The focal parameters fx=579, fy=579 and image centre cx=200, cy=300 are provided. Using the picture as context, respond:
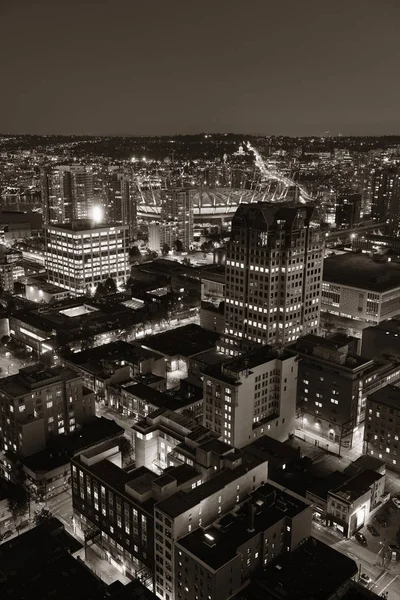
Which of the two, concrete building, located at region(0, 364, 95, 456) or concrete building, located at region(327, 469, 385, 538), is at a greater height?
concrete building, located at region(0, 364, 95, 456)

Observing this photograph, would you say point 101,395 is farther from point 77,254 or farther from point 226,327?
point 77,254

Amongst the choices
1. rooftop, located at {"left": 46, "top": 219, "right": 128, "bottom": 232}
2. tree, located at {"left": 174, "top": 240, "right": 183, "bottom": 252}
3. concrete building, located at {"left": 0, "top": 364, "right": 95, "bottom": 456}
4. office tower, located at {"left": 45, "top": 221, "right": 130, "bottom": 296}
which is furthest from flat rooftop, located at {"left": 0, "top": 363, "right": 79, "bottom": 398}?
tree, located at {"left": 174, "top": 240, "right": 183, "bottom": 252}

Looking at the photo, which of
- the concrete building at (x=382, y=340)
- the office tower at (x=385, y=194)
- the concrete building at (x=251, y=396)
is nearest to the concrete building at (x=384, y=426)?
the concrete building at (x=251, y=396)

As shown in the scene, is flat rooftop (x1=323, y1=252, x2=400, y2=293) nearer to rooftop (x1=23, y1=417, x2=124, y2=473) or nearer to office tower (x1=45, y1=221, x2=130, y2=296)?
office tower (x1=45, y1=221, x2=130, y2=296)

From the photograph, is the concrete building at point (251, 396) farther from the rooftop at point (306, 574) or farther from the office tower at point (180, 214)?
the office tower at point (180, 214)

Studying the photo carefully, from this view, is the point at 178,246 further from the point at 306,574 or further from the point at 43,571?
the point at 306,574

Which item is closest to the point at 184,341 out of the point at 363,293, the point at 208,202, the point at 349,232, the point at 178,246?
the point at 363,293

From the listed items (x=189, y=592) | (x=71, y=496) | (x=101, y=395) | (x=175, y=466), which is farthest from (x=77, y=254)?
(x=189, y=592)
